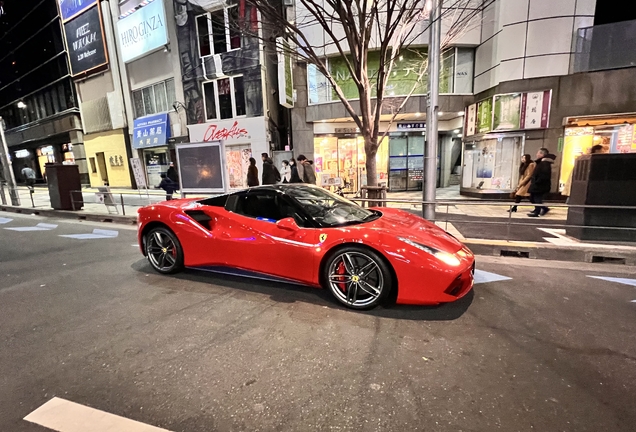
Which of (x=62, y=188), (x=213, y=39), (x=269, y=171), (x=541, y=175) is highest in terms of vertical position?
(x=213, y=39)

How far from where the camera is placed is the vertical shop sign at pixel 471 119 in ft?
41.0

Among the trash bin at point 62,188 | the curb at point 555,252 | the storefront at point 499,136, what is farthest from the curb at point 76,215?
the storefront at point 499,136

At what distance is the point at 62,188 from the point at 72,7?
61.6 ft

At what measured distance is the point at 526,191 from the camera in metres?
8.59

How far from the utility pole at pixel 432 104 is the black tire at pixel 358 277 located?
12.6 feet

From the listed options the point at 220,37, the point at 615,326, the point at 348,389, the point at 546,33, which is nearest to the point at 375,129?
the point at 615,326

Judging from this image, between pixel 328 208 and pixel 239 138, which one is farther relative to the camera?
pixel 239 138

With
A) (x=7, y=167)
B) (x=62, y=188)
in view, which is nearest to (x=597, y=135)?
(x=62, y=188)

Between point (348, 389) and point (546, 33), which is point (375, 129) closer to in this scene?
point (348, 389)

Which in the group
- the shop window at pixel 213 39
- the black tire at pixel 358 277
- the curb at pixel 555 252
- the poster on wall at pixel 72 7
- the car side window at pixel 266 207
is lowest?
the curb at pixel 555 252

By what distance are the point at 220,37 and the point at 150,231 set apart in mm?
14793

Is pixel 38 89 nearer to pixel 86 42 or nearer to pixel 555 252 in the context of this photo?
pixel 86 42

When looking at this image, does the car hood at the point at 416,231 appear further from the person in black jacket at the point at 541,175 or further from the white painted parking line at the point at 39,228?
the white painted parking line at the point at 39,228

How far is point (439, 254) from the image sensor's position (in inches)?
122
